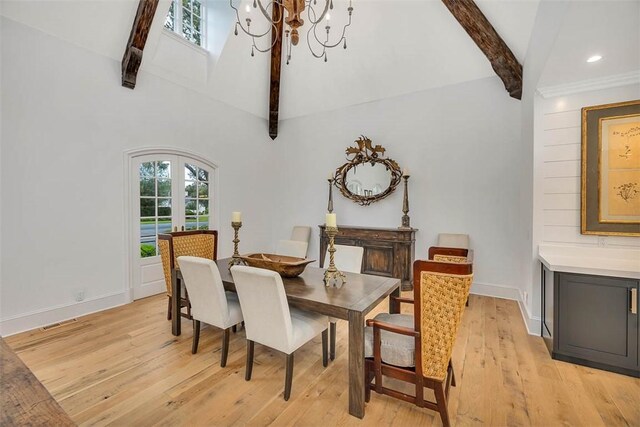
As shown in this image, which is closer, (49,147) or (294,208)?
(49,147)

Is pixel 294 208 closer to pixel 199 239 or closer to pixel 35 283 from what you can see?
pixel 199 239

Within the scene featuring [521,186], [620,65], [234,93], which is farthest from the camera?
[234,93]

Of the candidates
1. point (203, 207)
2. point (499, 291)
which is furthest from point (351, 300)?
point (203, 207)

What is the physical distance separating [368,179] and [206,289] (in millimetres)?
3420

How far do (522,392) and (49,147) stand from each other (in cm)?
488

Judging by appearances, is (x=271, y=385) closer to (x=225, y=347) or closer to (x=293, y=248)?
(x=225, y=347)

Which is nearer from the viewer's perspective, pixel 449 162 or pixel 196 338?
pixel 196 338

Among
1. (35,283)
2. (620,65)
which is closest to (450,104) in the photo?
(620,65)

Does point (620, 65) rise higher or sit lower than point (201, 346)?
higher

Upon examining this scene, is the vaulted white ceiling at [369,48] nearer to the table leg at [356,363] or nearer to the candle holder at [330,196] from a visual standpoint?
the candle holder at [330,196]

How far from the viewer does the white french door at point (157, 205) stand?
4.00m

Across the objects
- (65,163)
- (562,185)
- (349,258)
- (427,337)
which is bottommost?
(427,337)

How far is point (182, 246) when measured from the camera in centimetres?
324

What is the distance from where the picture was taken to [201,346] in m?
2.74
